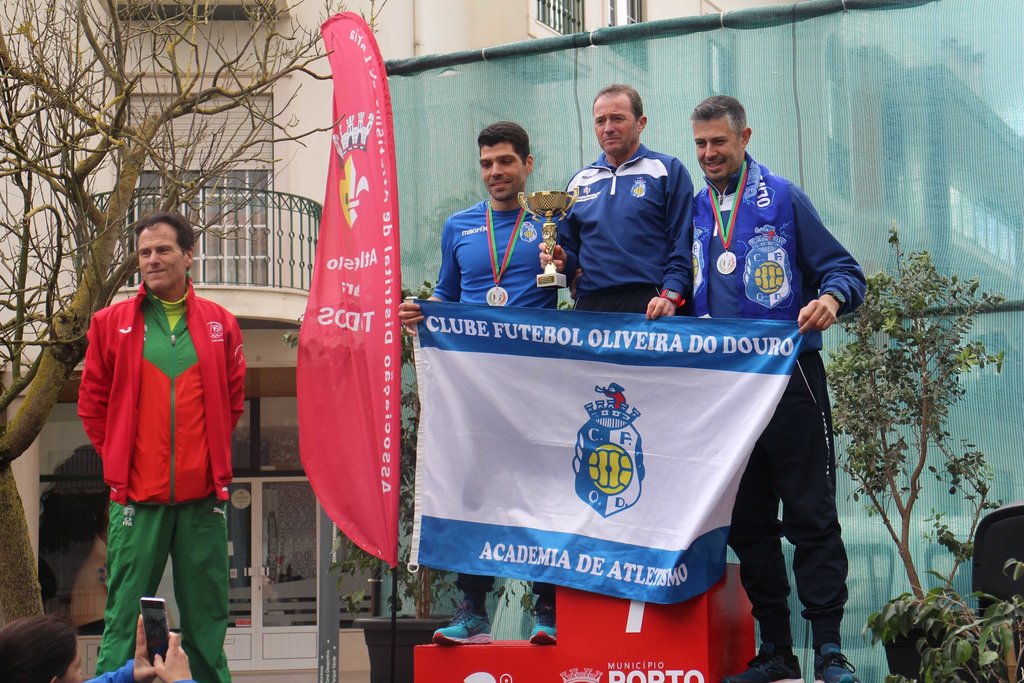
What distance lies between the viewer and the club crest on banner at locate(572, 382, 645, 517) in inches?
169

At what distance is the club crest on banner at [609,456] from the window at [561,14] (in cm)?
1254

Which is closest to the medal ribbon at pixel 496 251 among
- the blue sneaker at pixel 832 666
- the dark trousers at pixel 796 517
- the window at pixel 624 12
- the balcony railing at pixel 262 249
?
the dark trousers at pixel 796 517

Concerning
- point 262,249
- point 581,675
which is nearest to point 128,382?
point 581,675

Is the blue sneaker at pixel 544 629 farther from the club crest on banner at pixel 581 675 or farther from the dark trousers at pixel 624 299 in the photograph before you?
the dark trousers at pixel 624 299

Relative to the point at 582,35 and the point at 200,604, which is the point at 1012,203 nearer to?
the point at 582,35

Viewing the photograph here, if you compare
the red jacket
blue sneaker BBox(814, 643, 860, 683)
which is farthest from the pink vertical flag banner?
blue sneaker BBox(814, 643, 860, 683)

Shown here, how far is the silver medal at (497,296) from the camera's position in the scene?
480 centimetres

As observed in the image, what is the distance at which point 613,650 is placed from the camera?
13.5ft

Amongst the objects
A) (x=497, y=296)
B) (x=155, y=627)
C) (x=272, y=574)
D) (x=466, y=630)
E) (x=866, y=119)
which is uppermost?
(x=866, y=119)

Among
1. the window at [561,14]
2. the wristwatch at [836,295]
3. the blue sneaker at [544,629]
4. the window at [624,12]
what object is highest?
the window at [624,12]

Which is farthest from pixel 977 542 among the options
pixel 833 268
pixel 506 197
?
pixel 506 197

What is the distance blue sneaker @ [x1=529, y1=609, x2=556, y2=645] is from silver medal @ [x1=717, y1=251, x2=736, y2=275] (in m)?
1.37

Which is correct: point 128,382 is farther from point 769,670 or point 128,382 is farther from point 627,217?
point 769,670

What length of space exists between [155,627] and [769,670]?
83.8 inches
